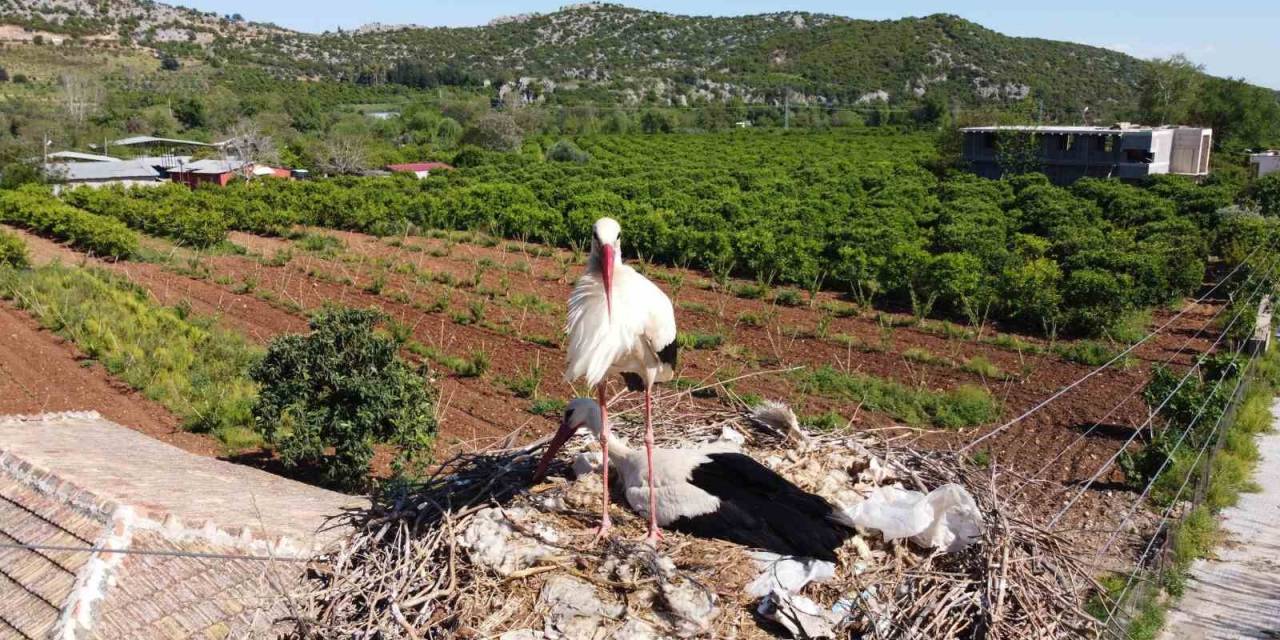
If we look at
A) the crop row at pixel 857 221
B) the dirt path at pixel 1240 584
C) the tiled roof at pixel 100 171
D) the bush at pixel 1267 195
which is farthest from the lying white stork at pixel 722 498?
the tiled roof at pixel 100 171

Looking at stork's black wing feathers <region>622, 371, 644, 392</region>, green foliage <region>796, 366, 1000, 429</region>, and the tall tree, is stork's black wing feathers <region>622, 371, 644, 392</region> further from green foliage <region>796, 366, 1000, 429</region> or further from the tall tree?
the tall tree

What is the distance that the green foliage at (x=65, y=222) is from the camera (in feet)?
88.6

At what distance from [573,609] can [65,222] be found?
1258 inches

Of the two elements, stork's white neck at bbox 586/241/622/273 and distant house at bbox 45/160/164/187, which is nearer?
stork's white neck at bbox 586/241/622/273

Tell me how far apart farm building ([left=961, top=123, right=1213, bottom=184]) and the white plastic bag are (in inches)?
1616

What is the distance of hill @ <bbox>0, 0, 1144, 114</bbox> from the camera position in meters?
123

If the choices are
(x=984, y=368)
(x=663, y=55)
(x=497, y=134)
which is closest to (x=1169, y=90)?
(x=497, y=134)

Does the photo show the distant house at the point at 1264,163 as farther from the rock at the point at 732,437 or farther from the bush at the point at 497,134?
the rock at the point at 732,437

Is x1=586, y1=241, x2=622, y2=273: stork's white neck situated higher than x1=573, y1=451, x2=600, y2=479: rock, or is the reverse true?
x1=586, y1=241, x2=622, y2=273: stork's white neck

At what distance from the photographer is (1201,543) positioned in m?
8.88

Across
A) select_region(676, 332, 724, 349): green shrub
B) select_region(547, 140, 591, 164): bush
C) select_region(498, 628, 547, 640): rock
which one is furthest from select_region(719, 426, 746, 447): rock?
select_region(547, 140, 591, 164): bush

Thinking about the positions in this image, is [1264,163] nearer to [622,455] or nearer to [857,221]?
[857,221]

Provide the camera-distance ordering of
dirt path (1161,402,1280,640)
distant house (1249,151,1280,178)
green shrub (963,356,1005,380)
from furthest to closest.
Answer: distant house (1249,151,1280,178)
green shrub (963,356,1005,380)
dirt path (1161,402,1280,640)

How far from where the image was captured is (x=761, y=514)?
4.98 meters
